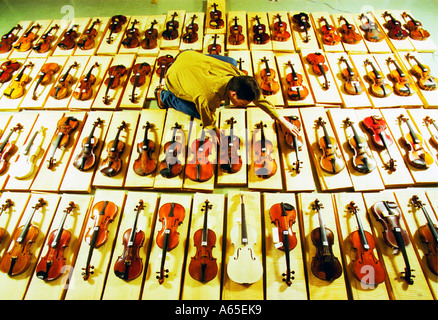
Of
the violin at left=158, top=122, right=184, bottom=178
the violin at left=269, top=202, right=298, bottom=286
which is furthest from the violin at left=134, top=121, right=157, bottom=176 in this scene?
the violin at left=269, top=202, right=298, bottom=286

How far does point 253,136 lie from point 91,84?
2745 mm

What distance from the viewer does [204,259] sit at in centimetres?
259

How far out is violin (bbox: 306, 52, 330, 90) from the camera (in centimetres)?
389

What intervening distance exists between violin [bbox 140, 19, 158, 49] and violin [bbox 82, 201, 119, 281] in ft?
9.87

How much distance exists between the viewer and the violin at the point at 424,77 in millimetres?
3826

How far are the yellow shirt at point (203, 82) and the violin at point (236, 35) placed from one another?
72.1 inches

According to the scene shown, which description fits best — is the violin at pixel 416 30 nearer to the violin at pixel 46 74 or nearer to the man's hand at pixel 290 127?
the man's hand at pixel 290 127

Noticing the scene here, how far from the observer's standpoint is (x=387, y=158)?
3234mm

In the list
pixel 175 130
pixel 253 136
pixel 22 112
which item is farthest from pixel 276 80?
pixel 22 112

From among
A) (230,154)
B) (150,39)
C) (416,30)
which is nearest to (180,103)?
(230,154)

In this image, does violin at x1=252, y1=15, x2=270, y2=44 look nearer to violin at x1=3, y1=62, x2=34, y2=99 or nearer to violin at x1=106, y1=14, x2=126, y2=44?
violin at x1=106, y1=14, x2=126, y2=44

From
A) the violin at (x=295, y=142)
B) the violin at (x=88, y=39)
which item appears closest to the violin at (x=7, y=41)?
the violin at (x=88, y=39)

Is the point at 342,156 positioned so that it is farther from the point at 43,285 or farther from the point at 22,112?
the point at 22,112

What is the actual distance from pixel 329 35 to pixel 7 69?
567cm
